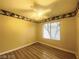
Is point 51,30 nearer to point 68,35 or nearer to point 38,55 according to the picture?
point 68,35

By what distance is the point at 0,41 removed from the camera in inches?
134

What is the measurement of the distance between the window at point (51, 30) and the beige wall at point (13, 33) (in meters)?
1.28

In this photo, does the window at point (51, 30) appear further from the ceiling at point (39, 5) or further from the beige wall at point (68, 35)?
the ceiling at point (39, 5)

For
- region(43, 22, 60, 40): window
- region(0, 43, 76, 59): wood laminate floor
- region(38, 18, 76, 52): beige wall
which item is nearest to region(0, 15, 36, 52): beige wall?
region(0, 43, 76, 59): wood laminate floor

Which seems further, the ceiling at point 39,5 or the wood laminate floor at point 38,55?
the wood laminate floor at point 38,55

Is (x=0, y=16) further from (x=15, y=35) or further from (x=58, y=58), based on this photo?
(x=58, y=58)

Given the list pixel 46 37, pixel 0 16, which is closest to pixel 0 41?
pixel 0 16

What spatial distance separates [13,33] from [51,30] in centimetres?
276

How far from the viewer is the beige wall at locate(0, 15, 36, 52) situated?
3.54m

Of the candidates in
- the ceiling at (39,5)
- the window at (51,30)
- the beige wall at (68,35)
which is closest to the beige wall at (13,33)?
the ceiling at (39,5)

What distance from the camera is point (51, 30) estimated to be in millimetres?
5246

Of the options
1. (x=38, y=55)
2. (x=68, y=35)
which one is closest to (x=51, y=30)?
(x=68, y=35)

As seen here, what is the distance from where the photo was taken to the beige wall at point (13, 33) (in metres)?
3.54

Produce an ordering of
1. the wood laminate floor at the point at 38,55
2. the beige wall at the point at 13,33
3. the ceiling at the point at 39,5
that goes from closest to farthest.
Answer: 1. the ceiling at the point at 39,5
2. the wood laminate floor at the point at 38,55
3. the beige wall at the point at 13,33
